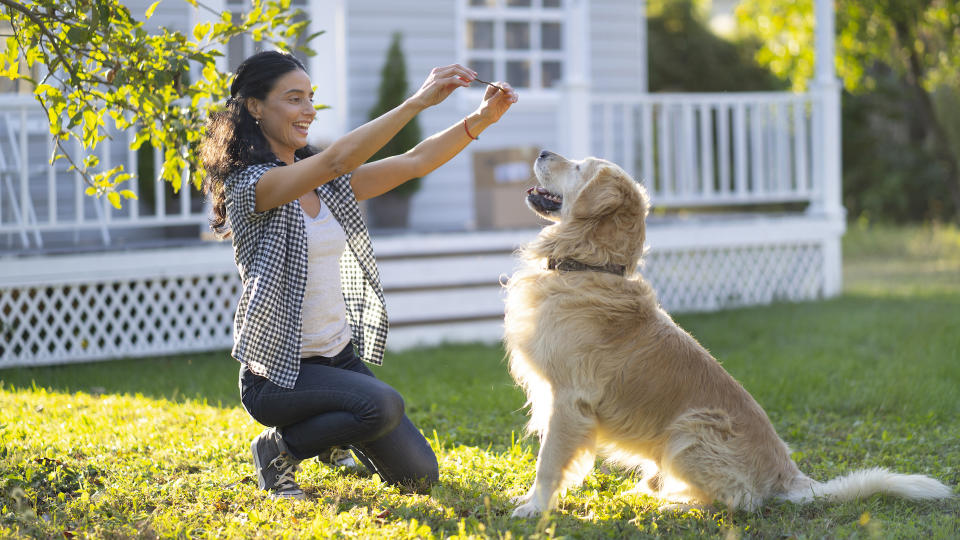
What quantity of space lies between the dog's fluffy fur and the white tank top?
78cm

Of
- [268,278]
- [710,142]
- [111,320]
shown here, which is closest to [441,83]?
[268,278]

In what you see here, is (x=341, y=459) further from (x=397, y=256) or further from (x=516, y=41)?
(x=516, y=41)

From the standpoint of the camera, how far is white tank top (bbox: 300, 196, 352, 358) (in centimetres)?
375

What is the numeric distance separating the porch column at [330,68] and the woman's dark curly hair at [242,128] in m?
4.43

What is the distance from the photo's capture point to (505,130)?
418 inches

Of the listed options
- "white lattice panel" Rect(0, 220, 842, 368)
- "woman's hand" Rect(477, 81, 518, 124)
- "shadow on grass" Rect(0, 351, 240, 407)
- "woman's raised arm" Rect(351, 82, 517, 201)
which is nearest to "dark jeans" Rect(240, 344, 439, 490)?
"woman's raised arm" Rect(351, 82, 517, 201)

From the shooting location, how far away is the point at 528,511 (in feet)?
11.3

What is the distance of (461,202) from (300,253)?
23.4ft

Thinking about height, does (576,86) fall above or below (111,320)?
above

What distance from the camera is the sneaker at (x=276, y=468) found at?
12.0ft

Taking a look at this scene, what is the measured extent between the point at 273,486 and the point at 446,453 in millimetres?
1003

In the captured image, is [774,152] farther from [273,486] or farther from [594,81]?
[273,486]

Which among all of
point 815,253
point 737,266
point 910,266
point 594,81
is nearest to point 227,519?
point 737,266

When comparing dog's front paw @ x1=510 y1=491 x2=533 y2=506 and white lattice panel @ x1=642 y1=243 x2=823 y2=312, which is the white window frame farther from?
dog's front paw @ x1=510 y1=491 x2=533 y2=506
